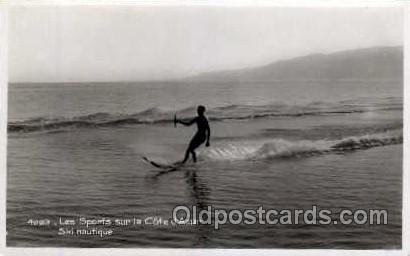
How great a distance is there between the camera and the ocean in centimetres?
116

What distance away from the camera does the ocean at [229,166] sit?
1.16 m

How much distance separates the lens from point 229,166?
45.7 inches

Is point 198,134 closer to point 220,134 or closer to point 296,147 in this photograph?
point 220,134

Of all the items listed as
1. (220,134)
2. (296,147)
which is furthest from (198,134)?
(296,147)

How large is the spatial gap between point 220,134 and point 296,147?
0.49 feet

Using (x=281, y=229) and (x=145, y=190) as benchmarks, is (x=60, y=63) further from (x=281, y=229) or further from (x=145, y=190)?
(x=281, y=229)

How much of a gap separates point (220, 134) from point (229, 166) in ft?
0.21

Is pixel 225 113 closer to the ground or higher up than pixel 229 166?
higher up

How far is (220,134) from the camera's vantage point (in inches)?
45.8

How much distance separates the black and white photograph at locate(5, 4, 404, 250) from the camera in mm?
1155

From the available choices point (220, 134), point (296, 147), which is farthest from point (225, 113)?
point (296, 147)

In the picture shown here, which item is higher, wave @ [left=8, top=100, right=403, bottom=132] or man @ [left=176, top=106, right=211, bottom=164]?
wave @ [left=8, top=100, right=403, bottom=132]

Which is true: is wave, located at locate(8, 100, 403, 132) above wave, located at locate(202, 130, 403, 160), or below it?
above

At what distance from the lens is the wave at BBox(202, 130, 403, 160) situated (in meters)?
1.16
